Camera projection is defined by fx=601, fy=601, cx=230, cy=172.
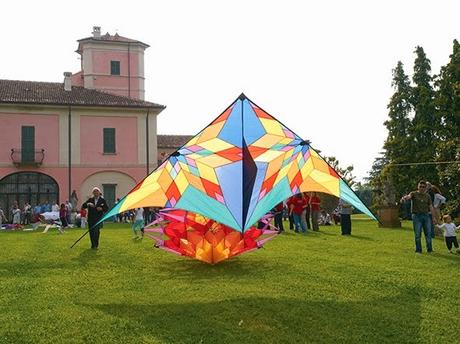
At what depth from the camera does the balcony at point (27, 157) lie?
1682 inches

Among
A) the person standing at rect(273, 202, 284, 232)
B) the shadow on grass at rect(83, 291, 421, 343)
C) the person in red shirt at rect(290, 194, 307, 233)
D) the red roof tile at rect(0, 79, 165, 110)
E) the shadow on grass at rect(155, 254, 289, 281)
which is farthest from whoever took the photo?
the red roof tile at rect(0, 79, 165, 110)

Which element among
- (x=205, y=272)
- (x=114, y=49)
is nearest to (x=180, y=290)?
(x=205, y=272)

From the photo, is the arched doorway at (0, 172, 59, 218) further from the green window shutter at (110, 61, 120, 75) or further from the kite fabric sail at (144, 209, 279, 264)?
the kite fabric sail at (144, 209, 279, 264)

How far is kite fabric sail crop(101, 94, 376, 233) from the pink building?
34724 millimetres

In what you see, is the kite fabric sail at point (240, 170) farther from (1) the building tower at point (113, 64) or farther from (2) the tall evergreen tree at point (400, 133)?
(1) the building tower at point (113, 64)

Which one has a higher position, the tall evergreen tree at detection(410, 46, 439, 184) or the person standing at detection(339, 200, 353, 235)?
the tall evergreen tree at detection(410, 46, 439, 184)

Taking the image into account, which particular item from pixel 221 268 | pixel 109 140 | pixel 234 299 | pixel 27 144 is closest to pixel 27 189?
pixel 27 144

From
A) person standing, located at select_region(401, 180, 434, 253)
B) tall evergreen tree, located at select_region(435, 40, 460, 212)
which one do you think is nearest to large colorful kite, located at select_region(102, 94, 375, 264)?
person standing, located at select_region(401, 180, 434, 253)

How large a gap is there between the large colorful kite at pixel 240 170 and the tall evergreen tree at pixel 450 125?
67.9 ft

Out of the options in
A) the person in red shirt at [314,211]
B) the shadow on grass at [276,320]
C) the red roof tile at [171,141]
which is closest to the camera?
Answer: the shadow on grass at [276,320]

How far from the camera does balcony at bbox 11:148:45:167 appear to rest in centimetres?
4272

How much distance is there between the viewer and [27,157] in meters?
43.1

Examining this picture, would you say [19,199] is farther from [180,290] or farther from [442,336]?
[442,336]

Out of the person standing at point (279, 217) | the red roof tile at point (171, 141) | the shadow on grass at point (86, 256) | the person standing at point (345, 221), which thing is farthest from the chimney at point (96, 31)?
the shadow on grass at point (86, 256)
